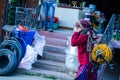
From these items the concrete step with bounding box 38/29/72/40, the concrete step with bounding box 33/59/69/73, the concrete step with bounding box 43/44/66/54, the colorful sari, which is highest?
the concrete step with bounding box 38/29/72/40

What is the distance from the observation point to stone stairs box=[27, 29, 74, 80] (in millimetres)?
8334

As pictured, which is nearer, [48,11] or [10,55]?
[10,55]

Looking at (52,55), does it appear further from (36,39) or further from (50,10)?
(50,10)

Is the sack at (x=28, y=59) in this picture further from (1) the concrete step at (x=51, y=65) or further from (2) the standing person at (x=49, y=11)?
(2) the standing person at (x=49, y=11)

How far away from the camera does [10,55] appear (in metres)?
8.11

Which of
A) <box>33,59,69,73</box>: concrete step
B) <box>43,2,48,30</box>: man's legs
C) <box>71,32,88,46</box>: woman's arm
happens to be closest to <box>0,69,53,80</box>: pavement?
<box>33,59,69,73</box>: concrete step

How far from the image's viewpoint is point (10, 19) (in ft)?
36.0

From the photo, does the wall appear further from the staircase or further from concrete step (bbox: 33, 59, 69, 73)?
concrete step (bbox: 33, 59, 69, 73)

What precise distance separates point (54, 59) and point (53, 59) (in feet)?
0.09

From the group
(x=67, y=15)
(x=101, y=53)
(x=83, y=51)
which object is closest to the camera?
(x=101, y=53)

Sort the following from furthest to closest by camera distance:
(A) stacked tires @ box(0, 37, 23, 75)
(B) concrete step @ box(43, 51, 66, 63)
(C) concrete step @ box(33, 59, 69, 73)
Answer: (B) concrete step @ box(43, 51, 66, 63), (C) concrete step @ box(33, 59, 69, 73), (A) stacked tires @ box(0, 37, 23, 75)

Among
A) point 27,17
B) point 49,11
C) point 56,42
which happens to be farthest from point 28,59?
point 49,11

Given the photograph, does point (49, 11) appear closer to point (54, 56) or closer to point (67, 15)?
point (67, 15)

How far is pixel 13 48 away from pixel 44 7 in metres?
2.63
